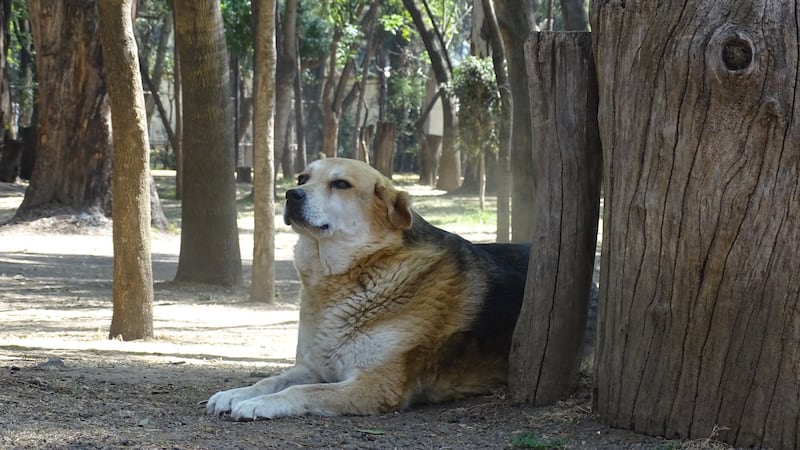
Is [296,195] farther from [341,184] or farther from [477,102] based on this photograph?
[477,102]

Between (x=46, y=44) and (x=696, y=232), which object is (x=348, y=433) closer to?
(x=696, y=232)

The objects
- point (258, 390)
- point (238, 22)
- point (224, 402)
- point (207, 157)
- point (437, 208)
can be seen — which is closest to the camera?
point (224, 402)

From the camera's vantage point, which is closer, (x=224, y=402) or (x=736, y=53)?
(x=736, y=53)

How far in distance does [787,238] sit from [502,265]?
6.77 ft

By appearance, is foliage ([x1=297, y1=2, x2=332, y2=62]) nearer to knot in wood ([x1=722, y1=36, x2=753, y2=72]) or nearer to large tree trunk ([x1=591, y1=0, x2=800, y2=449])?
large tree trunk ([x1=591, y1=0, x2=800, y2=449])

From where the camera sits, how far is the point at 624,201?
179 inches

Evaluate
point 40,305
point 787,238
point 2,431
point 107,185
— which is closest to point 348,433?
point 2,431

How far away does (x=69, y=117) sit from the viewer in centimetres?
1792

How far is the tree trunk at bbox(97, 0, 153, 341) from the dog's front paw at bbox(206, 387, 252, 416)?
3.08m

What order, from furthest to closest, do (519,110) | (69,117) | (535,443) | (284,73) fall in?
(284,73)
(69,117)
(519,110)
(535,443)

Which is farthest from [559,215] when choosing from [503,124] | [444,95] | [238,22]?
[444,95]

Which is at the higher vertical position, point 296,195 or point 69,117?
point 69,117

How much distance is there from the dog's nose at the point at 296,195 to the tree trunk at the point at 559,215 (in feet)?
4.30

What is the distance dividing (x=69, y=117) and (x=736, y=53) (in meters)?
15.6
